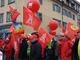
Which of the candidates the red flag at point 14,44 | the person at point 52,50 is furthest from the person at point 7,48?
the person at point 52,50

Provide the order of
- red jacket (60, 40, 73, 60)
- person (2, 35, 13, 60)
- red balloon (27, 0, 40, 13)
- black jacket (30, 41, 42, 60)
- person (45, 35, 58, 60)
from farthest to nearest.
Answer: red balloon (27, 0, 40, 13), person (2, 35, 13, 60), person (45, 35, 58, 60), red jacket (60, 40, 73, 60), black jacket (30, 41, 42, 60)

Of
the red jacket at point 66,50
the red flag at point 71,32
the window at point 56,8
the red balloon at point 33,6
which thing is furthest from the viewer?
the window at point 56,8

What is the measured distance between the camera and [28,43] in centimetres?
949

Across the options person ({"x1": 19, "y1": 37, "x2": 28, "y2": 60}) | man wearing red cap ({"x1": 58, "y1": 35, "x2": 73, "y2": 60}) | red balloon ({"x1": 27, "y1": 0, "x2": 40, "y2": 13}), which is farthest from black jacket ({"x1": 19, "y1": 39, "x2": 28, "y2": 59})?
red balloon ({"x1": 27, "y1": 0, "x2": 40, "y2": 13})

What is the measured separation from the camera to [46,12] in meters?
Result: 30.8

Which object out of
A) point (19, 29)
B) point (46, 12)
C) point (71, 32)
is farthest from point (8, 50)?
point (46, 12)

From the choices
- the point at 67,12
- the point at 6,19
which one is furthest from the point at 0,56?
the point at 67,12

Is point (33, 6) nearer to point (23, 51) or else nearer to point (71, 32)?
point (71, 32)

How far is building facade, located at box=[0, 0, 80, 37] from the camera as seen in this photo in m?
26.9

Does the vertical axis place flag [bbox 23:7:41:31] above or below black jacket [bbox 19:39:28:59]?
above

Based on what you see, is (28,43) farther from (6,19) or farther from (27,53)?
(6,19)

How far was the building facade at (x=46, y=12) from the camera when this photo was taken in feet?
88.3

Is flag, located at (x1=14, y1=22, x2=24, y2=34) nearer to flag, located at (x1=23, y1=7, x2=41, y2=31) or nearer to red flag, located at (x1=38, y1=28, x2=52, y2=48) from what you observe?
flag, located at (x1=23, y1=7, x2=41, y2=31)

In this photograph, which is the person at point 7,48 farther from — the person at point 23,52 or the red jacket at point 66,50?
the red jacket at point 66,50
